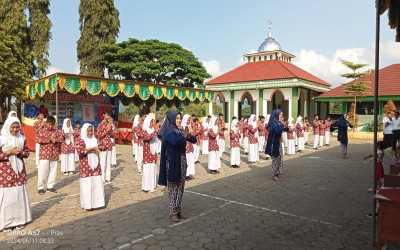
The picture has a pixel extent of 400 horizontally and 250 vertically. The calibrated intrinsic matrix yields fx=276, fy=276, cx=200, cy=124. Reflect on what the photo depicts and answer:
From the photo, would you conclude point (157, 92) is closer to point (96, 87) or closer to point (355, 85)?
point (96, 87)

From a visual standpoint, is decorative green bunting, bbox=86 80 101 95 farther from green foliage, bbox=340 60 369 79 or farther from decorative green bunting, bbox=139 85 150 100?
green foliage, bbox=340 60 369 79

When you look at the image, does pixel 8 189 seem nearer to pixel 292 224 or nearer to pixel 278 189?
pixel 292 224

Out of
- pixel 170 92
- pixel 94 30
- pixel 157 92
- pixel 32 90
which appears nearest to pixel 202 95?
pixel 170 92

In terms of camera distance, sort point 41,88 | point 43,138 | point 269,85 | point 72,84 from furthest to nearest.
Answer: point 269,85, point 41,88, point 72,84, point 43,138

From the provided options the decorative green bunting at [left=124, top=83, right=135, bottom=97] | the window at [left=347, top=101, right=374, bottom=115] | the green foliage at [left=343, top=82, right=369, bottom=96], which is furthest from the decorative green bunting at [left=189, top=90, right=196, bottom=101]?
the window at [left=347, top=101, right=374, bottom=115]

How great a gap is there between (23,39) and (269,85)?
2036 cm

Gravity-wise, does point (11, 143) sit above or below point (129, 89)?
below

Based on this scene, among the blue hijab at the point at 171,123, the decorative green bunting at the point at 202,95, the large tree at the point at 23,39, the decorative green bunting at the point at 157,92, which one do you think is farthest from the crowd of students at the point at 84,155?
the large tree at the point at 23,39

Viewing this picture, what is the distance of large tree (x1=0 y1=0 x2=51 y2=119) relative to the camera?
18438 millimetres

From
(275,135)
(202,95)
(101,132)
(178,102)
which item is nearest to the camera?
(101,132)

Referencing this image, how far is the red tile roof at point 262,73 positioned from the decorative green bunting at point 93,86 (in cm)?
1649

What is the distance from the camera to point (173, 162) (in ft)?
14.7

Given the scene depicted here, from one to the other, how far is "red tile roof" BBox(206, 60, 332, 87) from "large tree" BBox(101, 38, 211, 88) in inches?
122

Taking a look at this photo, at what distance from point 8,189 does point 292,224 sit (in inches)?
173
